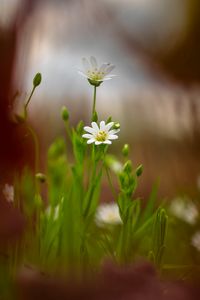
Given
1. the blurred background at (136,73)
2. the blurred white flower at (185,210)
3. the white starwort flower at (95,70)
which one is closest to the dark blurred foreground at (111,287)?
the blurred background at (136,73)

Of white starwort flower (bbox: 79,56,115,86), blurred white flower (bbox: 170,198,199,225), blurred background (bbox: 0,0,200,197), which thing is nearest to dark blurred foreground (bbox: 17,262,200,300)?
blurred background (bbox: 0,0,200,197)

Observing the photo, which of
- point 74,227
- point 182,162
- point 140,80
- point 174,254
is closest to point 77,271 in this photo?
point 74,227

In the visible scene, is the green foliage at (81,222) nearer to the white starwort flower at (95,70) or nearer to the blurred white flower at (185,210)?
the white starwort flower at (95,70)

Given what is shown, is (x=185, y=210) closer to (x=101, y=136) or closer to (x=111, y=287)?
(x=101, y=136)

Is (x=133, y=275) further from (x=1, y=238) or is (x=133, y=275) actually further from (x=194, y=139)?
(x=194, y=139)

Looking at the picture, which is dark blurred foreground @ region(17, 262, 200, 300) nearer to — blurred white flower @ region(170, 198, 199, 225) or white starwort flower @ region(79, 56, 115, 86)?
white starwort flower @ region(79, 56, 115, 86)
